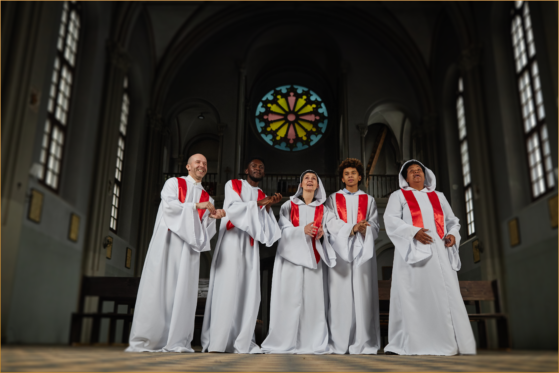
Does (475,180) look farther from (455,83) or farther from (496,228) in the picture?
(455,83)

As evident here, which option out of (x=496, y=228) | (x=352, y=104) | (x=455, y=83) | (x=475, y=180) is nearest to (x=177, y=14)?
(x=352, y=104)

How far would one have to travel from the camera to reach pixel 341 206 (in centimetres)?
484

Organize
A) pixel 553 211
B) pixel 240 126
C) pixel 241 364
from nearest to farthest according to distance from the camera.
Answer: pixel 241 364
pixel 553 211
pixel 240 126

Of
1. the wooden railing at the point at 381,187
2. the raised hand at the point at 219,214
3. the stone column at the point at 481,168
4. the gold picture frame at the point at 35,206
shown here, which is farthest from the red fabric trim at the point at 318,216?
the wooden railing at the point at 381,187

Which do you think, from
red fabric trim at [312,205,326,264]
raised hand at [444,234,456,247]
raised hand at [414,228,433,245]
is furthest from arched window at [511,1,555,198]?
red fabric trim at [312,205,326,264]

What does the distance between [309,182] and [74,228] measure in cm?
628

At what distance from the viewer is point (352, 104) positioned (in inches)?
578

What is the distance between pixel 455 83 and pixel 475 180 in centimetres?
365

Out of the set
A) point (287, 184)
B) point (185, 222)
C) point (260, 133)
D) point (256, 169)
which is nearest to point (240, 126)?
point (287, 184)

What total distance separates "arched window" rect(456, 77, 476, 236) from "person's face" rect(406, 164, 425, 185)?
7.38 meters

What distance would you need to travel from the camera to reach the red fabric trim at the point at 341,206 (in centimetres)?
482

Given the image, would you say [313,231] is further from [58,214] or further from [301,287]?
[58,214]

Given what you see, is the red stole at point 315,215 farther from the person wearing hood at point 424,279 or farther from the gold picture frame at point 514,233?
the gold picture frame at point 514,233

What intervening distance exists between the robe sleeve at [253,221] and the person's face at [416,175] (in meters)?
1.39
